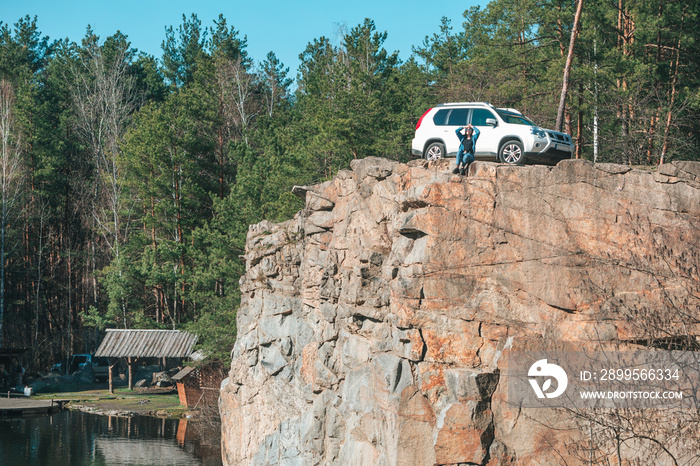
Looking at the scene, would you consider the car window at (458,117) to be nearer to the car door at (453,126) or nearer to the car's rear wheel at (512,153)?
the car door at (453,126)

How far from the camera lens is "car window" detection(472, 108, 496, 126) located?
20.4 metres

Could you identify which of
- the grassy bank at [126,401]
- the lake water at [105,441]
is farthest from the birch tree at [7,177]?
the lake water at [105,441]

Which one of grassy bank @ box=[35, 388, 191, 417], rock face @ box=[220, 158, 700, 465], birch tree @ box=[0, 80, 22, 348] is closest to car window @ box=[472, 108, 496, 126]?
rock face @ box=[220, 158, 700, 465]

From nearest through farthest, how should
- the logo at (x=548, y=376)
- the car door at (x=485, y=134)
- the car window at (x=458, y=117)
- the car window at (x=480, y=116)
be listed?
the logo at (x=548, y=376) < the car door at (x=485, y=134) < the car window at (x=480, y=116) < the car window at (x=458, y=117)

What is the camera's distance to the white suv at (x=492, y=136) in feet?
64.4

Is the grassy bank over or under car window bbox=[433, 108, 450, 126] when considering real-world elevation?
under

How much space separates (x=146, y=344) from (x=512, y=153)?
116ft

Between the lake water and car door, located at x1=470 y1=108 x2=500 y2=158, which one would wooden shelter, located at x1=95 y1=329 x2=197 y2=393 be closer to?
the lake water

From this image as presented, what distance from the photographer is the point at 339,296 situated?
76.7 ft

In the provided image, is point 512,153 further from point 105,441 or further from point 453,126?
point 105,441

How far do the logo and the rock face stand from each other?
493 millimetres

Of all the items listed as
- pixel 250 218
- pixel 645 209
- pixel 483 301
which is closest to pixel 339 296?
pixel 483 301

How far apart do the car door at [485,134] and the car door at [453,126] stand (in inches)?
10.3

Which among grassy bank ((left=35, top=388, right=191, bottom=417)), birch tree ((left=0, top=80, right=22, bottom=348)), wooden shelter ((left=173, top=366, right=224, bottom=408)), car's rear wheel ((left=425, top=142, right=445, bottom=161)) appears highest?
birch tree ((left=0, top=80, right=22, bottom=348))
